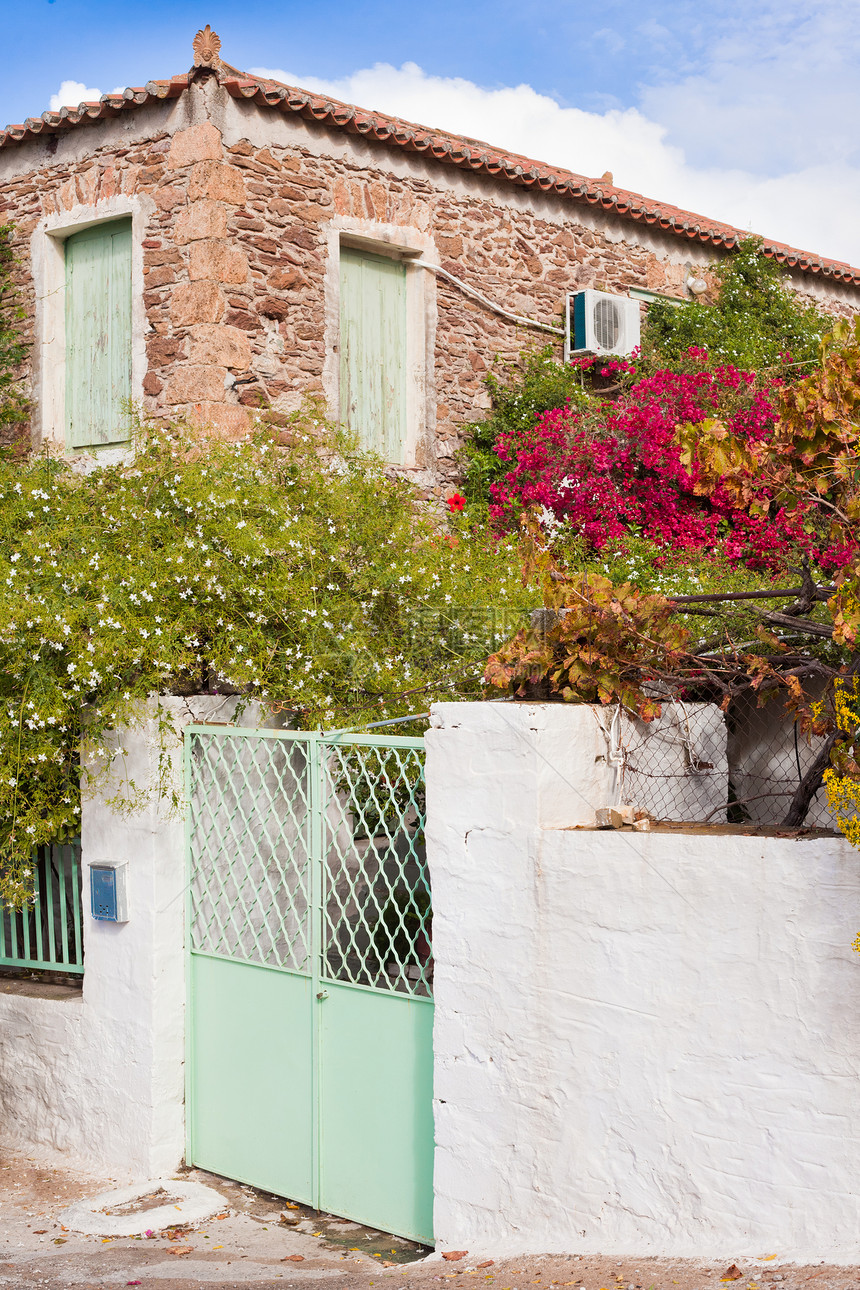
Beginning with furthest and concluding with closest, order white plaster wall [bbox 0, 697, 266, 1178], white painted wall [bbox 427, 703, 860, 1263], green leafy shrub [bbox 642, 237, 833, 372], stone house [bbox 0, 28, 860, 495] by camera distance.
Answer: green leafy shrub [bbox 642, 237, 833, 372]
stone house [bbox 0, 28, 860, 495]
white plaster wall [bbox 0, 697, 266, 1178]
white painted wall [bbox 427, 703, 860, 1263]

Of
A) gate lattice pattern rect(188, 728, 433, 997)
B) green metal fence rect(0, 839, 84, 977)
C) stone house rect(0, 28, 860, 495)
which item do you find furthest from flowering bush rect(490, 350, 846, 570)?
green metal fence rect(0, 839, 84, 977)

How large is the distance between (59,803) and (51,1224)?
1883mm

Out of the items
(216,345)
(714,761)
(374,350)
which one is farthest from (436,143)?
(714,761)

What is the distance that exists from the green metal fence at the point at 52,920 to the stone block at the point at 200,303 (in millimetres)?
4113

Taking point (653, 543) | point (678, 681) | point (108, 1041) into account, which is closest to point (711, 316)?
point (653, 543)

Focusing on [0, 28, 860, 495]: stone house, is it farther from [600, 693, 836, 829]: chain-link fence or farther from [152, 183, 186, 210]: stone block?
[600, 693, 836, 829]: chain-link fence

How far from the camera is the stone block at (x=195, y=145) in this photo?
8422 millimetres

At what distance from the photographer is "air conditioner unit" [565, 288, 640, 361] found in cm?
1094

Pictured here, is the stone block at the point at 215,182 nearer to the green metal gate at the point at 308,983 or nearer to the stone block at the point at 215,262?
the stone block at the point at 215,262

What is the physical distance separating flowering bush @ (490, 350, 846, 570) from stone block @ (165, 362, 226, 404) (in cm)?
252

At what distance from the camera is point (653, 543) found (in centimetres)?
929

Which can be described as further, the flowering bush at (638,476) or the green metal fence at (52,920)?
the flowering bush at (638,476)

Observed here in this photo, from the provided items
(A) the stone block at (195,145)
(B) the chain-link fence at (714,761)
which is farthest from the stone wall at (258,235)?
(B) the chain-link fence at (714,761)

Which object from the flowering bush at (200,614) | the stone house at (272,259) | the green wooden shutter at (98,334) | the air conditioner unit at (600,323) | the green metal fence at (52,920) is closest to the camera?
the flowering bush at (200,614)
